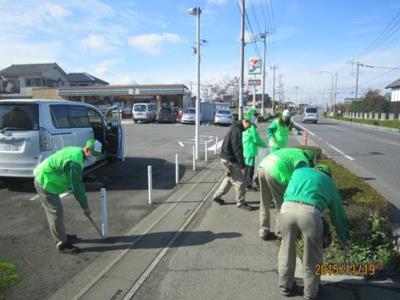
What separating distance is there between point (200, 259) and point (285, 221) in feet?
5.14

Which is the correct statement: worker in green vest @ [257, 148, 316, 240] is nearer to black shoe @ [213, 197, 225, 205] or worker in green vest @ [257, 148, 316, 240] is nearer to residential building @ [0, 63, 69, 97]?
black shoe @ [213, 197, 225, 205]

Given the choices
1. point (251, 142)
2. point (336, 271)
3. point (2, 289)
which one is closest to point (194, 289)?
point (336, 271)

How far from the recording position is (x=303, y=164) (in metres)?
4.08

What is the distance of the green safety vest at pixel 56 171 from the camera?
485cm

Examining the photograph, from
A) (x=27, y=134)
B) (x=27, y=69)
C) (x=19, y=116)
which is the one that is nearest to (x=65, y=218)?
(x=27, y=134)

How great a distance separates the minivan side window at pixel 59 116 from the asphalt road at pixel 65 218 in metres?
1.50

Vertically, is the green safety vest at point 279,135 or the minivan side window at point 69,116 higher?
the minivan side window at point 69,116

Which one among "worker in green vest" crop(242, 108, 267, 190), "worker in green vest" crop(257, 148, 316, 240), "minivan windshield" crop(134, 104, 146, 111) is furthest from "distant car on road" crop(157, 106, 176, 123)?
"worker in green vest" crop(257, 148, 316, 240)

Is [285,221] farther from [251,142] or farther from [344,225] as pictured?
[251,142]

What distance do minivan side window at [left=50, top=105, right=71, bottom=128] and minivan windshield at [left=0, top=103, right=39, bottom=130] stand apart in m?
0.40

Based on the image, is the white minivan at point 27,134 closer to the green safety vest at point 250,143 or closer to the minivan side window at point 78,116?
the minivan side window at point 78,116

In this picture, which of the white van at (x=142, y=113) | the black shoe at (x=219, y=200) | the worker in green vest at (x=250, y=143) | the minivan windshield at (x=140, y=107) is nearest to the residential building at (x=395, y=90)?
the white van at (x=142, y=113)

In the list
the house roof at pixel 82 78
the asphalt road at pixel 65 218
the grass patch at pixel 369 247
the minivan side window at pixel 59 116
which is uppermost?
the house roof at pixel 82 78

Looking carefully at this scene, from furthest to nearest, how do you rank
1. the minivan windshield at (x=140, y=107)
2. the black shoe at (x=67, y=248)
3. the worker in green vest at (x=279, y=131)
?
the minivan windshield at (x=140, y=107)
the worker in green vest at (x=279, y=131)
the black shoe at (x=67, y=248)
